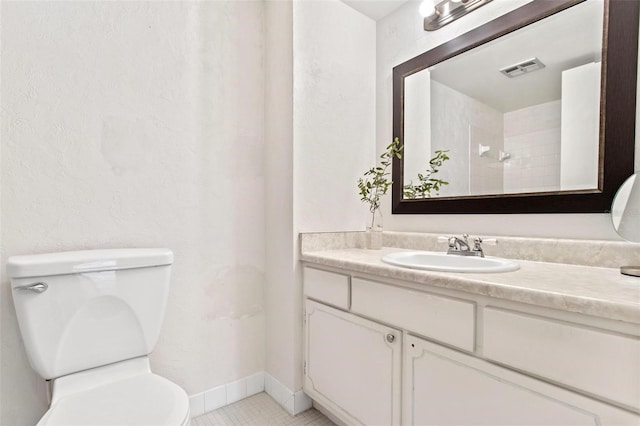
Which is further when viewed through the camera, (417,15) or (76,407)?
(417,15)

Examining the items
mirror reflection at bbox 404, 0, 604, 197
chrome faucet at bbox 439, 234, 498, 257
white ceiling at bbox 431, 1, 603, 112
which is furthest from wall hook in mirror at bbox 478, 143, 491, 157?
chrome faucet at bbox 439, 234, 498, 257

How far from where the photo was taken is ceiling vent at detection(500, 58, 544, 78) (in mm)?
1238

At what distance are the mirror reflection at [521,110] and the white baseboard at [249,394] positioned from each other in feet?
4.19

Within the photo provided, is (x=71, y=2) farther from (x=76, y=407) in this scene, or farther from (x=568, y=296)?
(x=568, y=296)

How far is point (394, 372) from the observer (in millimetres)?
1068

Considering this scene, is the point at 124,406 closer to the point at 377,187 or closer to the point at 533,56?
the point at 377,187

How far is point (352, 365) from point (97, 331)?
3.13 feet

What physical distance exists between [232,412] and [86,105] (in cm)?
154

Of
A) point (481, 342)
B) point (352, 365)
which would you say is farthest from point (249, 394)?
point (481, 342)

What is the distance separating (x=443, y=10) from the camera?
60.2 inches

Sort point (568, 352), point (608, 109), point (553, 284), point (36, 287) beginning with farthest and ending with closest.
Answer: point (608, 109) < point (36, 287) < point (553, 284) < point (568, 352)

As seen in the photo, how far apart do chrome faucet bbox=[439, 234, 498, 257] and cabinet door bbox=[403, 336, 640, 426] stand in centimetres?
46

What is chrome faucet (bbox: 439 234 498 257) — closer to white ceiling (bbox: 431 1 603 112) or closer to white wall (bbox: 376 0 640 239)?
white wall (bbox: 376 0 640 239)

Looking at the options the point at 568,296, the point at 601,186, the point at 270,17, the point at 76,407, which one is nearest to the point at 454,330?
the point at 568,296
